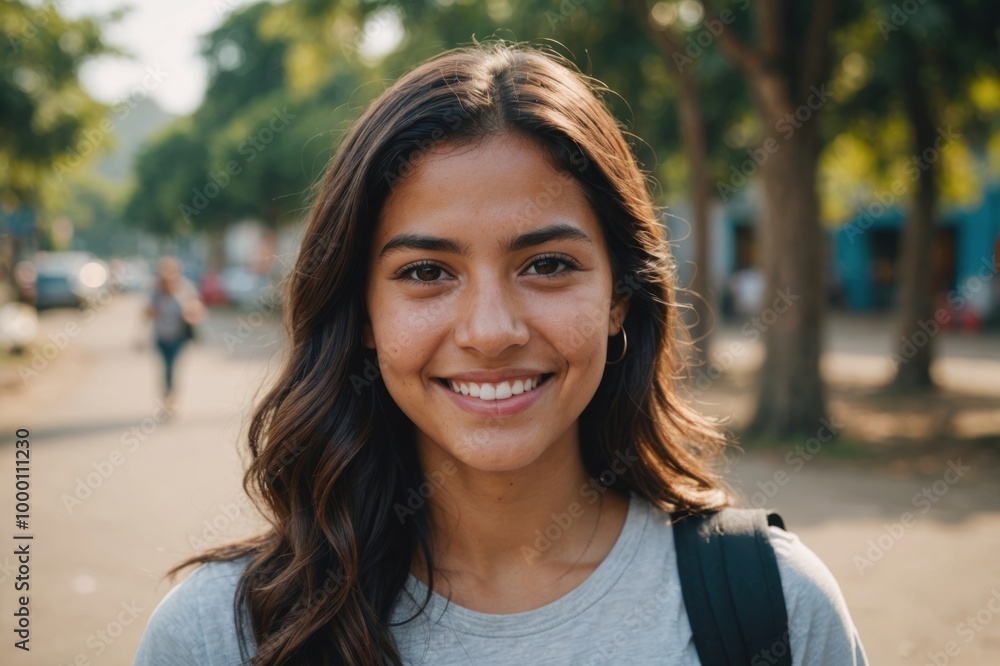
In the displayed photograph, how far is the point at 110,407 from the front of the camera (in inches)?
510

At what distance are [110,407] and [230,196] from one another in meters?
25.0

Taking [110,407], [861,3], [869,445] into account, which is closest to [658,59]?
[861,3]

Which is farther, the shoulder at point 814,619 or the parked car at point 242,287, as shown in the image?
the parked car at point 242,287

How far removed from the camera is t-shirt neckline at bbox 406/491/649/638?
1.79 m

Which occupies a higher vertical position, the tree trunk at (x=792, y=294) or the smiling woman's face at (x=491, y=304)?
the tree trunk at (x=792, y=294)

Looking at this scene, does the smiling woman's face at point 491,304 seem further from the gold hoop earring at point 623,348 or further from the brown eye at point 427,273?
the gold hoop earring at point 623,348

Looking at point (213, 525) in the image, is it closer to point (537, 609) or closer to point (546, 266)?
point (537, 609)

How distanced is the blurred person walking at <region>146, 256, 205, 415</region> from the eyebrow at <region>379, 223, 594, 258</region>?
10.6 metres

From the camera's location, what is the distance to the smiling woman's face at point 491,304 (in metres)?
1.77

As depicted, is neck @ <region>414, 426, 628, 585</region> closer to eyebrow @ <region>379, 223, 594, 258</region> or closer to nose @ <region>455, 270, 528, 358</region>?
nose @ <region>455, 270, 528, 358</region>

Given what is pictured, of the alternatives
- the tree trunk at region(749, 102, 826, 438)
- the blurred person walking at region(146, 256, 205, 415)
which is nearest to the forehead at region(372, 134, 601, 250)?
the tree trunk at region(749, 102, 826, 438)

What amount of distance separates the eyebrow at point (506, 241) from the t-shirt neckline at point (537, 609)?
691 millimetres

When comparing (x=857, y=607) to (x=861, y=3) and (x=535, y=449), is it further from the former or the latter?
(x=861, y=3)

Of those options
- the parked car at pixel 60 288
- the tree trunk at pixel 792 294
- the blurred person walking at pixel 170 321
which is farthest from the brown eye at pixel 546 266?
the parked car at pixel 60 288
